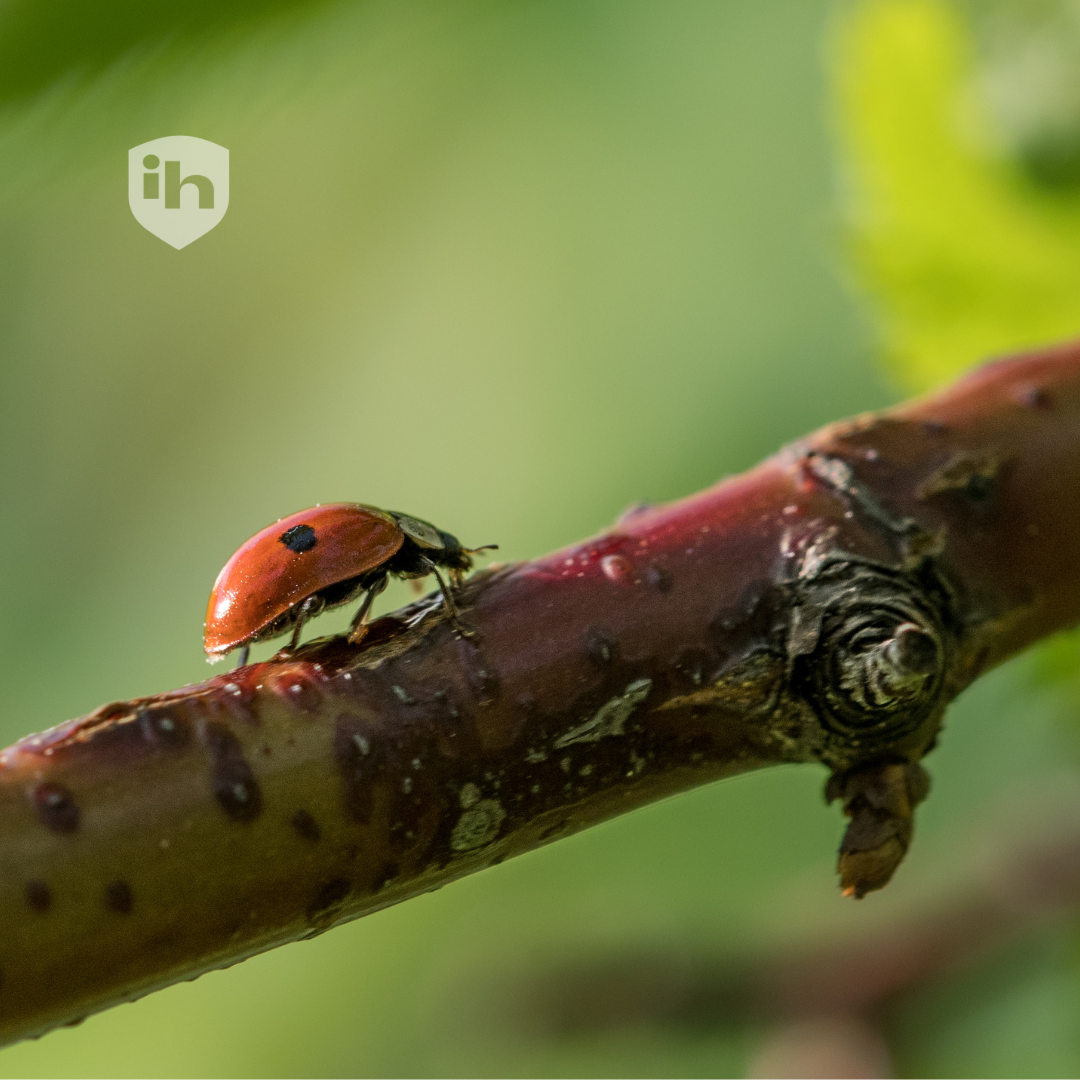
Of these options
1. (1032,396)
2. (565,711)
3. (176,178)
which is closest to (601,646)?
(565,711)

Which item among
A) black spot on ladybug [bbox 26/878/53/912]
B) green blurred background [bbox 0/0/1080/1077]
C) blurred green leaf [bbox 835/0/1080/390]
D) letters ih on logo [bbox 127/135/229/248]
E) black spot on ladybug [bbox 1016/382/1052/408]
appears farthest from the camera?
green blurred background [bbox 0/0/1080/1077]

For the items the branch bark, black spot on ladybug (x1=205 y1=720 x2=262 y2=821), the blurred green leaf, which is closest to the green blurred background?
the blurred green leaf

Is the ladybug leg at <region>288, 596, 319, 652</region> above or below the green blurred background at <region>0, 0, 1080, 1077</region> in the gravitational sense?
below

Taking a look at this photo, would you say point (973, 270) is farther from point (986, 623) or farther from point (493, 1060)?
point (493, 1060)

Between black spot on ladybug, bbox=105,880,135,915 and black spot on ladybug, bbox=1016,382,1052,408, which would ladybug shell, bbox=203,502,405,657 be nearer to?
black spot on ladybug, bbox=105,880,135,915

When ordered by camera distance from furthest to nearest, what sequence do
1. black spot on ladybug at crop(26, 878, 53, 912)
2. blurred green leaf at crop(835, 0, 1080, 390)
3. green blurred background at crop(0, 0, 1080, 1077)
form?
green blurred background at crop(0, 0, 1080, 1077)
blurred green leaf at crop(835, 0, 1080, 390)
black spot on ladybug at crop(26, 878, 53, 912)

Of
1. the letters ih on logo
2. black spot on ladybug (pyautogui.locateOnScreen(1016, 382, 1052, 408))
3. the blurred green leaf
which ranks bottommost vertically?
black spot on ladybug (pyautogui.locateOnScreen(1016, 382, 1052, 408))

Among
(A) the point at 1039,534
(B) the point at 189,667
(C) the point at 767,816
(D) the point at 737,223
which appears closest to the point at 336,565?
(A) the point at 1039,534
